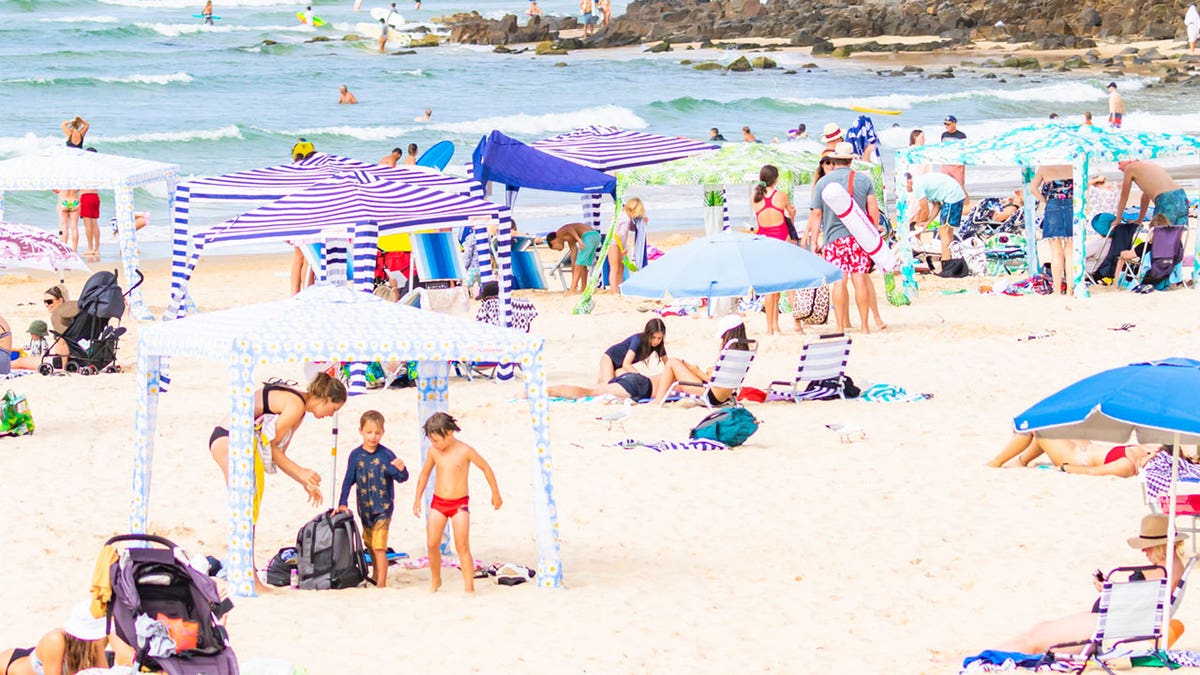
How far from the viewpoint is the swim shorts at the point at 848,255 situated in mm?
13406

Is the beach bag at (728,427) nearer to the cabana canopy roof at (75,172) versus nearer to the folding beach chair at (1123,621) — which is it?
the folding beach chair at (1123,621)

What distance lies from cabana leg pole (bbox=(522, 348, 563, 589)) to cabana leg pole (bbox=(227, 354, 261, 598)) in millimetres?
1170

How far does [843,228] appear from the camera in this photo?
13.5 m

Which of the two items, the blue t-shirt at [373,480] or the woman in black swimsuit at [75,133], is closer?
the blue t-shirt at [373,480]

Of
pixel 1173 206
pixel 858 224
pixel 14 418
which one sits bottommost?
pixel 14 418

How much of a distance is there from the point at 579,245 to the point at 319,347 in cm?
1062

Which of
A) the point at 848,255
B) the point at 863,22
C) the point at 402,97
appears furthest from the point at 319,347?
the point at 863,22

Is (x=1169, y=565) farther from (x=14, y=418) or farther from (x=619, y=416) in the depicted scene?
(x=14, y=418)

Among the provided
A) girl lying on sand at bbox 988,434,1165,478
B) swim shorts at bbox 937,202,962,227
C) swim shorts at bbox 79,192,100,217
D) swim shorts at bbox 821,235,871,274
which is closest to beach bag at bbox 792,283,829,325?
swim shorts at bbox 821,235,871,274

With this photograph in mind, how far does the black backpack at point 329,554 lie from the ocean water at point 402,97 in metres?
16.0

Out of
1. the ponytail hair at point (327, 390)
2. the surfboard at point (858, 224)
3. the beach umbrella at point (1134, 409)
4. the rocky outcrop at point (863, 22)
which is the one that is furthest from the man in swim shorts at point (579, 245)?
the rocky outcrop at point (863, 22)

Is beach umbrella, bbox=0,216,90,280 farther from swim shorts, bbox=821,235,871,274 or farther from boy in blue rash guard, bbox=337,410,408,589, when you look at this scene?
boy in blue rash guard, bbox=337,410,408,589

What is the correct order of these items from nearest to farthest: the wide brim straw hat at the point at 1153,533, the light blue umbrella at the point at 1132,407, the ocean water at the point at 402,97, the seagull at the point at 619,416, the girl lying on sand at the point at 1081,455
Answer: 1. the light blue umbrella at the point at 1132,407
2. the wide brim straw hat at the point at 1153,533
3. the girl lying on sand at the point at 1081,455
4. the seagull at the point at 619,416
5. the ocean water at the point at 402,97

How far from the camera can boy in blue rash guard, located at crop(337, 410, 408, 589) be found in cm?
743
